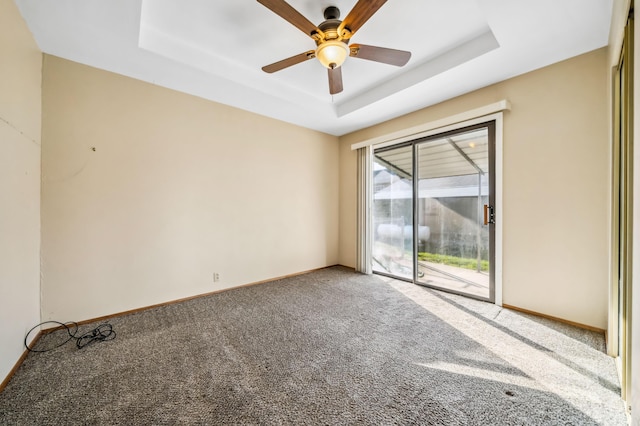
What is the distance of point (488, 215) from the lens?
289 centimetres

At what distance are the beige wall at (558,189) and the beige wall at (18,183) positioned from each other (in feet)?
14.3

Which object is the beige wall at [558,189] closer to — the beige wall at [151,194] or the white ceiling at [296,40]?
the white ceiling at [296,40]

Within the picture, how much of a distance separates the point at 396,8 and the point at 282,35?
1053 mm

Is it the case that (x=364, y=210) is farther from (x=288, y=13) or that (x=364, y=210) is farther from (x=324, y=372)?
(x=288, y=13)

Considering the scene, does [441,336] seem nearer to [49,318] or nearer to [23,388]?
[23,388]

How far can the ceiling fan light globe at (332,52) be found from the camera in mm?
1922

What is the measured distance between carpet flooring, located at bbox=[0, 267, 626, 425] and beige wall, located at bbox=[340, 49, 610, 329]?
0.34 metres

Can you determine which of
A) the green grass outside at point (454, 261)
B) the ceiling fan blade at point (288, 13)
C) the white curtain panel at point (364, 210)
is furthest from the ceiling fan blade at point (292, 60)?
the green grass outside at point (454, 261)

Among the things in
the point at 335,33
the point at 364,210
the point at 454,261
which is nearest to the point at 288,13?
the point at 335,33

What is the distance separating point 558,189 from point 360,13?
2491 mm

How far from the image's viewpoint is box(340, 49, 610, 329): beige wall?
2211 millimetres

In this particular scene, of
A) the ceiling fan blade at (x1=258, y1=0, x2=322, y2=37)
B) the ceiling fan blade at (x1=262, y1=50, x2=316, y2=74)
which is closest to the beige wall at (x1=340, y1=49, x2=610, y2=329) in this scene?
the ceiling fan blade at (x1=262, y1=50, x2=316, y2=74)

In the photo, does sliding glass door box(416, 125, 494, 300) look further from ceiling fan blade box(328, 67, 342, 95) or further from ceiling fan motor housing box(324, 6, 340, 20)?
ceiling fan motor housing box(324, 6, 340, 20)

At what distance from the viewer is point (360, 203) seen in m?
4.39
